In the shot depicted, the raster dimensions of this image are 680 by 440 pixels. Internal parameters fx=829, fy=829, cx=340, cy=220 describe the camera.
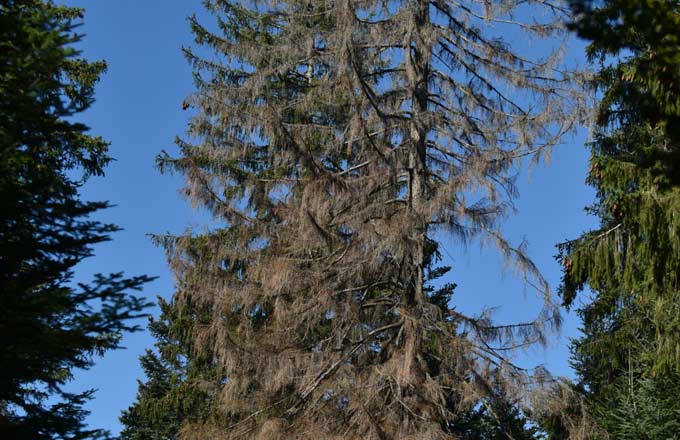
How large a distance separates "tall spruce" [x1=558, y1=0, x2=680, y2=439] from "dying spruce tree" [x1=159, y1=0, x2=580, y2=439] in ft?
3.78

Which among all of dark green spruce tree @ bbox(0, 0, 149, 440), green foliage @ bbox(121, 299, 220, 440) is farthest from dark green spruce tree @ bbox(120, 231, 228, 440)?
dark green spruce tree @ bbox(0, 0, 149, 440)

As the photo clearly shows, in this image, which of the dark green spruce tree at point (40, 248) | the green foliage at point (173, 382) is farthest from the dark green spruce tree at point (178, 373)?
the dark green spruce tree at point (40, 248)

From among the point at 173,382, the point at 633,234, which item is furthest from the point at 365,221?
the point at 173,382

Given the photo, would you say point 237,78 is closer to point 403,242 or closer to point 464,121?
point 464,121

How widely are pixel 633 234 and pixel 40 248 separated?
6.06m

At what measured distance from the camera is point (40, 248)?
8.32 metres

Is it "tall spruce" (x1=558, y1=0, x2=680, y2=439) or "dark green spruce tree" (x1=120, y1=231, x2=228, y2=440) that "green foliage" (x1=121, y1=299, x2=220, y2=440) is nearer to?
"dark green spruce tree" (x1=120, y1=231, x2=228, y2=440)

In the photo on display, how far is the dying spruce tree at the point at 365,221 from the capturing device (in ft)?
38.0

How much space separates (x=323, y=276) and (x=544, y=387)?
345cm

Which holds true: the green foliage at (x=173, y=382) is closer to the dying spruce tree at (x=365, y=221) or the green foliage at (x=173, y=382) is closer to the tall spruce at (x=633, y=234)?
the dying spruce tree at (x=365, y=221)

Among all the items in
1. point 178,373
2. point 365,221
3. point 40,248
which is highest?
point 178,373

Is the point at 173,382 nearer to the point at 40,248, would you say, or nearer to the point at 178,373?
the point at 178,373

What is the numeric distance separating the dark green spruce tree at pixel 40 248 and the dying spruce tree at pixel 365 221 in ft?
11.7

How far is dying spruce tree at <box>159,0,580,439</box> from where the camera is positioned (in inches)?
456
